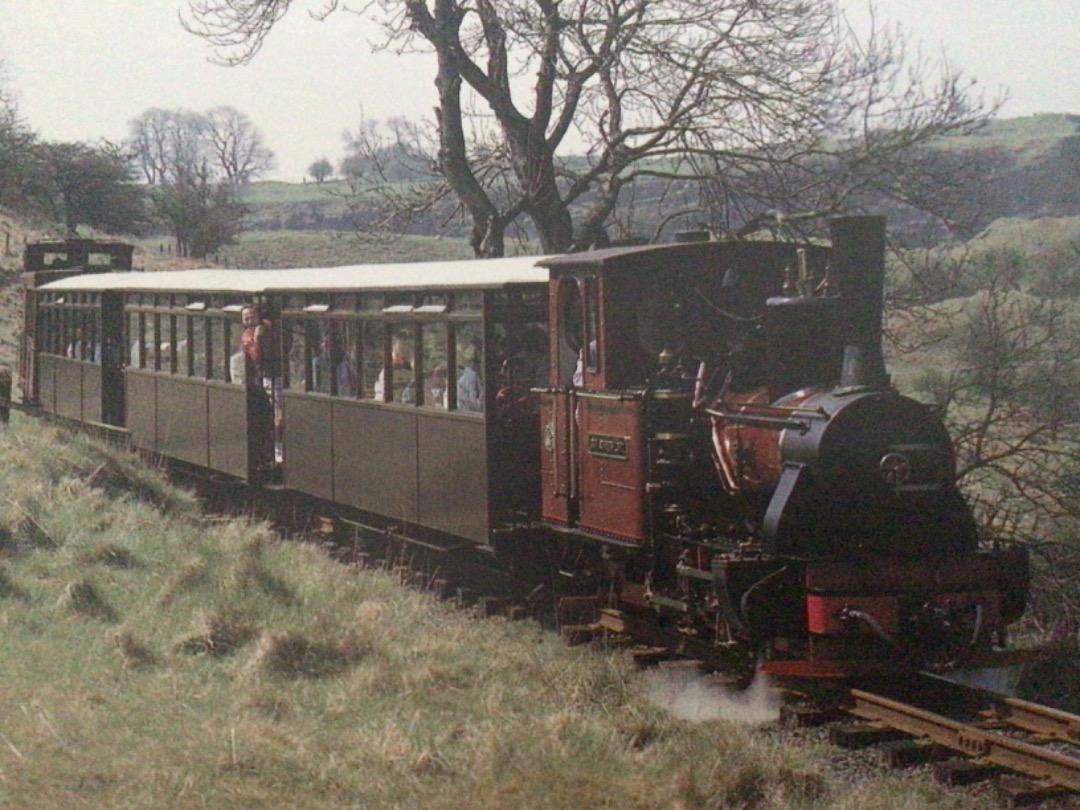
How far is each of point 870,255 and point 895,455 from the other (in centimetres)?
111

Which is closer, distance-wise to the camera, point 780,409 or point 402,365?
point 780,409

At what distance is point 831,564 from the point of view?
332 inches

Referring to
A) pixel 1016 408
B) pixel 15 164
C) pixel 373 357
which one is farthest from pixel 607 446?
pixel 15 164

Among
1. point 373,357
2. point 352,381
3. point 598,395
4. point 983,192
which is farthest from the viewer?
point 983,192

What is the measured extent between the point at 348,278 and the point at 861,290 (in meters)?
6.36

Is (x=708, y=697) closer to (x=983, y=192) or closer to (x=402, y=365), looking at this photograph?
(x=402, y=365)

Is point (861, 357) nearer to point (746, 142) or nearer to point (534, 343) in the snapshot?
point (534, 343)

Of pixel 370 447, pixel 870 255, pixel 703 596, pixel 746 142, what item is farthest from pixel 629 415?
pixel 746 142

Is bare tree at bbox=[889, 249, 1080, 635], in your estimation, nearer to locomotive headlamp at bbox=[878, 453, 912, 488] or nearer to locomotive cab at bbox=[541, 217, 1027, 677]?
locomotive cab at bbox=[541, 217, 1027, 677]

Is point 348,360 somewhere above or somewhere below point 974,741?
above

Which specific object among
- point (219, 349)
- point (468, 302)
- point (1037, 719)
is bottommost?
point (1037, 719)

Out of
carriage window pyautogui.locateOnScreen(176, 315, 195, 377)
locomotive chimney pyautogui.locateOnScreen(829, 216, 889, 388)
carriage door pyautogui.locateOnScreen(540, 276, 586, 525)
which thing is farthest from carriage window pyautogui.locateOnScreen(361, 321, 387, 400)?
locomotive chimney pyautogui.locateOnScreen(829, 216, 889, 388)

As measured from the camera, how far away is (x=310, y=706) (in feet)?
26.8

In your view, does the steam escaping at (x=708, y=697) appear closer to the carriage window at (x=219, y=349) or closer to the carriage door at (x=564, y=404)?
the carriage door at (x=564, y=404)
